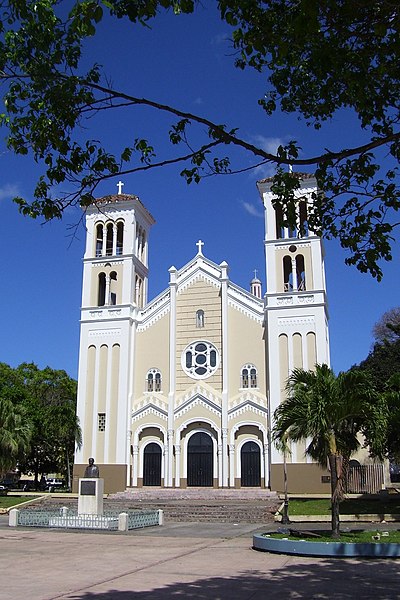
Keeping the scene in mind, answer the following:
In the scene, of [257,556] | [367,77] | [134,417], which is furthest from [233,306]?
[367,77]

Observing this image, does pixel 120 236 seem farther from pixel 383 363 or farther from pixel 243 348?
pixel 383 363

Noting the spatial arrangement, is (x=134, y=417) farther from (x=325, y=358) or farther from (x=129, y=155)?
(x=129, y=155)

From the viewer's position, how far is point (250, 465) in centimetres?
3559

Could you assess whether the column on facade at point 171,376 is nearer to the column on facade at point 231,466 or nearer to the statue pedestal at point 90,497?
the column on facade at point 231,466

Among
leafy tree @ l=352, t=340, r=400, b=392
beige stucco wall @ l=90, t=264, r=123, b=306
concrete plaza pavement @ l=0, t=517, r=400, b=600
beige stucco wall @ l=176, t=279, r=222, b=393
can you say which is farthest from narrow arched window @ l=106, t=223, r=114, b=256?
concrete plaza pavement @ l=0, t=517, r=400, b=600

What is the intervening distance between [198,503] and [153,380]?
10.5 meters

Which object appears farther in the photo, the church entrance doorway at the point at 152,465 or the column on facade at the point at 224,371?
the church entrance doorway at the point at 152,465

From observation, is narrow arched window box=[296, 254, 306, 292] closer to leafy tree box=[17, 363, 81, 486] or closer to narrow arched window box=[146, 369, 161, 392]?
narrow arched window box=[146, 369, 161, 392]

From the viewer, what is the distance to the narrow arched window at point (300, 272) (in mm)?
38062

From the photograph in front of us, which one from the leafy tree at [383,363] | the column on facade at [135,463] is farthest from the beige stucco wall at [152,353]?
the leafy tree at [383,363]

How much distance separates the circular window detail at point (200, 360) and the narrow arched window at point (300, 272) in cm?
664

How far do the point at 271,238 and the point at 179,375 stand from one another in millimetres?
10415

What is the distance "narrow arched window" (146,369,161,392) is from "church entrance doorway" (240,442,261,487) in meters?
6.81

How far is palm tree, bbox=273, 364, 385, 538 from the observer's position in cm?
1684
